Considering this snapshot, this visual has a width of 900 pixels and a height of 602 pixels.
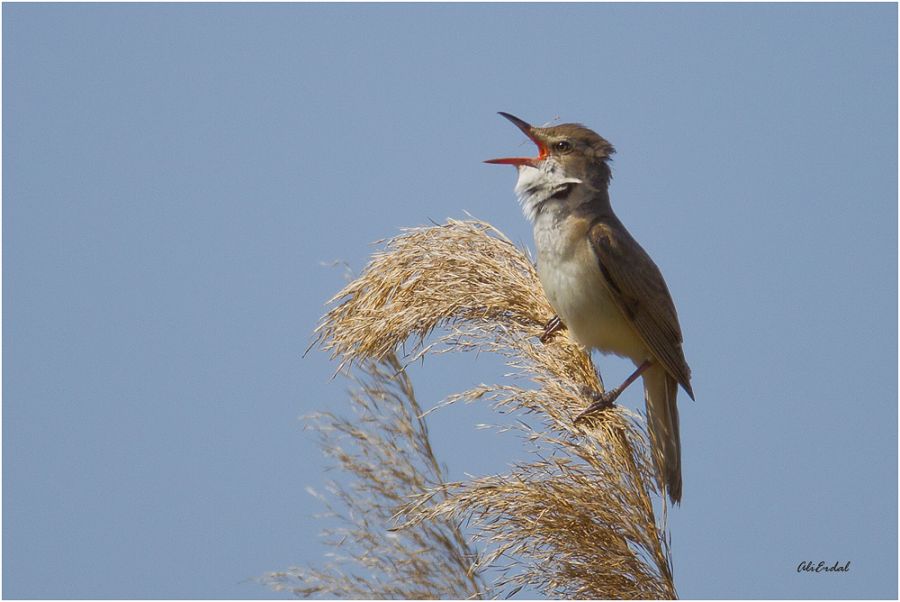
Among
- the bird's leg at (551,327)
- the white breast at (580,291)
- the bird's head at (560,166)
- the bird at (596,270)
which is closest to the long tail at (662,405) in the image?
the bird at (596,270)

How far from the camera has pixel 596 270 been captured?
4.30 m

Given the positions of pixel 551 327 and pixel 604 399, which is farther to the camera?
pixel 551 327

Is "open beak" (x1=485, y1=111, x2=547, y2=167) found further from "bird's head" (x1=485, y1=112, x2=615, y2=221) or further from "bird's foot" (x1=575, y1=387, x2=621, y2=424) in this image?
"bird's foot" (x1=575, y1=387, x2=621, y2=424)

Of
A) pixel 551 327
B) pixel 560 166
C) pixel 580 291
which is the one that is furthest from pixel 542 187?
pixel 551 327

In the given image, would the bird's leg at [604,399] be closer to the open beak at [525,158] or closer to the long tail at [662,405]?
the long tail at [662,405]

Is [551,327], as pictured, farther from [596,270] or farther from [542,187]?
[542,187]

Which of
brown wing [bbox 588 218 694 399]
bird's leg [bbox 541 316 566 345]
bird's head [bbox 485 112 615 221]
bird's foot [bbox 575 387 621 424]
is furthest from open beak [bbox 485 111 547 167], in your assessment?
bird's foot [bbox 575 387 621 424]

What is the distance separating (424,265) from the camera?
3705 mm

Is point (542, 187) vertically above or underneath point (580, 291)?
above

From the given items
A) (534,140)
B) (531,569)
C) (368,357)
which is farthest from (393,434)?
(534,140)

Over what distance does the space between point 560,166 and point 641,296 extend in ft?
2.28

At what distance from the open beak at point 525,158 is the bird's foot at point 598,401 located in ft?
4.38

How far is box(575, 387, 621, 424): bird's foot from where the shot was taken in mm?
3194

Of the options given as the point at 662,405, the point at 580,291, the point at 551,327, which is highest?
the point at 580,291
